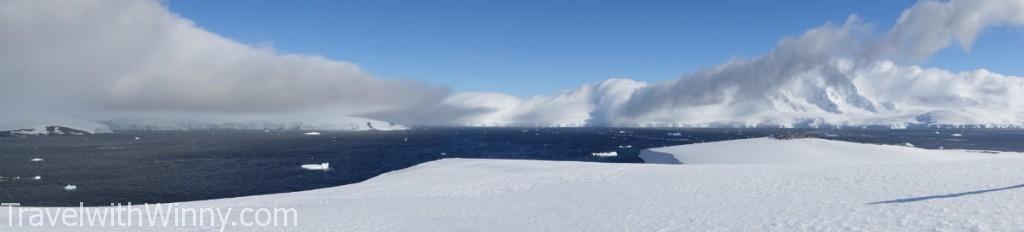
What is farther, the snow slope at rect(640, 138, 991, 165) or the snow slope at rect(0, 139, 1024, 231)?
the snow slope at rect(640, 138, 991, 165)

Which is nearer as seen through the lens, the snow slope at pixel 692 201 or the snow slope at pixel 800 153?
the snow slope at pixel 692 201

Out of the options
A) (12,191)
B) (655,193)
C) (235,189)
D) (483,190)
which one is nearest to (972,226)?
(655,193)

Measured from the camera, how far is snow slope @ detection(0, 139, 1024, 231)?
16.2 meters

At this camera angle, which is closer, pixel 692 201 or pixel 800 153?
pixel 692 201

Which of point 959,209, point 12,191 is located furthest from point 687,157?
point 12,191

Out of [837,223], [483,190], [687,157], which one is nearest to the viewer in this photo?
[837,223]

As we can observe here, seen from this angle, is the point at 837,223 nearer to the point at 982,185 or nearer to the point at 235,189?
the point at 982,185

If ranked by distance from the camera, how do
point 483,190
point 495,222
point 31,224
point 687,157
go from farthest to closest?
1. point 687,157
2. point 483,190
3. point 31,224
4. point 495,222

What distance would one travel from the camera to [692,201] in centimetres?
2208

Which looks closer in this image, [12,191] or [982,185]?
[982,185]

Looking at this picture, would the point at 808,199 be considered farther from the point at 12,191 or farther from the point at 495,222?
the point at 12,191

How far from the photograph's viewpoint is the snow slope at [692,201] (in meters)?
16.2

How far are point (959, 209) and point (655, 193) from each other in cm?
1117

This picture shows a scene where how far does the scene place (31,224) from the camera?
21500 millimetres
